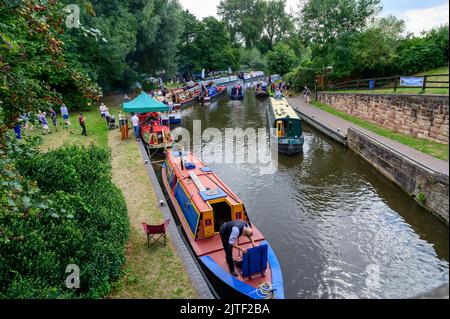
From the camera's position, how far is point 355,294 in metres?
7.75

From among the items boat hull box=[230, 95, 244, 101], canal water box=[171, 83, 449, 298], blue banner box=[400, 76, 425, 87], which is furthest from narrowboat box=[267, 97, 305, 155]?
boat hull box=[230, 95, 244, 101]

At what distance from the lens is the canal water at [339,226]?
25.7ft

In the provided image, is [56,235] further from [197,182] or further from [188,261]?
[197,182]

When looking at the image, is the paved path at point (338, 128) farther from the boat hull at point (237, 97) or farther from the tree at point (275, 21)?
the tree at point (275, 21)

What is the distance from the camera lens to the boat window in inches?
365

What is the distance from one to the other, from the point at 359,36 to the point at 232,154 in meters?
17.7

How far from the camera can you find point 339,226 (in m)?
10.5

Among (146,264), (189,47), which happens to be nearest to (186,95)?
(189,47)

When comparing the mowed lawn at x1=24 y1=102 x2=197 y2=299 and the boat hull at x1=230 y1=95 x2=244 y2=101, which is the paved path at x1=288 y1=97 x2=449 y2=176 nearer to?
the boat hull at x1=230 y1=95 x2=244 y2=101

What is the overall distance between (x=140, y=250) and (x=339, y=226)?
252 inches

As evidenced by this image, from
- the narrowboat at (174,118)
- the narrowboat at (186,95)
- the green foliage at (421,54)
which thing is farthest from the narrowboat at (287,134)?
the narrowboat at (186,95)

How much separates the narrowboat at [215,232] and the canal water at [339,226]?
1.31 meters

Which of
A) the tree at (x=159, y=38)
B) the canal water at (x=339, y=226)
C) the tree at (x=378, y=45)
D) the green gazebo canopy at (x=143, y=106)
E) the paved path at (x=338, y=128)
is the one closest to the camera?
the canal water at (x=339, y=226)
